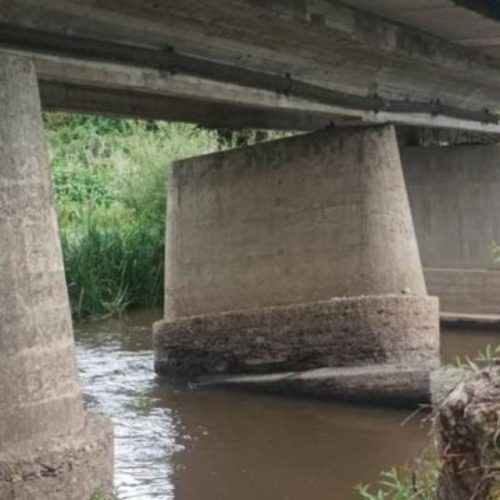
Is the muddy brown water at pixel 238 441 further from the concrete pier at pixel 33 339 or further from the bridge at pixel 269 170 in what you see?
the concrete pier at pixel 33 339

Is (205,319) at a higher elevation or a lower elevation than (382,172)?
lower

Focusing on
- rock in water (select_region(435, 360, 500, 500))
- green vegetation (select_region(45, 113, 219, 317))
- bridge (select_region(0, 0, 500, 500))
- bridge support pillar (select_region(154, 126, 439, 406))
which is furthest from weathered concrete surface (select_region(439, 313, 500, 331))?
rock in water (select_region(435, 360, 500, 500))

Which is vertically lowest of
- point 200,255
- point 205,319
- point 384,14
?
point 205,319

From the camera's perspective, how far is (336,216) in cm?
1323

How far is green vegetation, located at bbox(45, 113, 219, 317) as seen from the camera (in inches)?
824

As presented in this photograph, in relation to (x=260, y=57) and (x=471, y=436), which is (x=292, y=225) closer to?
(x=260, y=57)

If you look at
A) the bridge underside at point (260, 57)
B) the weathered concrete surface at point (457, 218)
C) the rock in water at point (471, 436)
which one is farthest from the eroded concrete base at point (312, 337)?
the rock in water at point (471, 436)

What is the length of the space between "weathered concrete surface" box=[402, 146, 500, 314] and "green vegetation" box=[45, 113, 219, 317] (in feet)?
19.6

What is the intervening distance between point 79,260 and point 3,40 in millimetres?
13532

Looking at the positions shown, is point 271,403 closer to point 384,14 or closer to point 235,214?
point 235,214

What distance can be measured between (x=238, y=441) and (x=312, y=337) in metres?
2.78

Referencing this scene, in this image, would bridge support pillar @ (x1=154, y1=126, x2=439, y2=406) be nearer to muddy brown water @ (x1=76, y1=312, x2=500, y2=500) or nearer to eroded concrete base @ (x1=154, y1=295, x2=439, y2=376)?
eroded concrete base @ (x1=154, y1=295, x2=439, y2=376)

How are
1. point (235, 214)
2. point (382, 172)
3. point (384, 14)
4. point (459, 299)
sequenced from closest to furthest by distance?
point (384, 14) → point (382, 172) → point (235, 214) → point (459, 299)

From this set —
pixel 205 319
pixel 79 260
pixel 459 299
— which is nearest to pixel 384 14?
pixel 205 319
